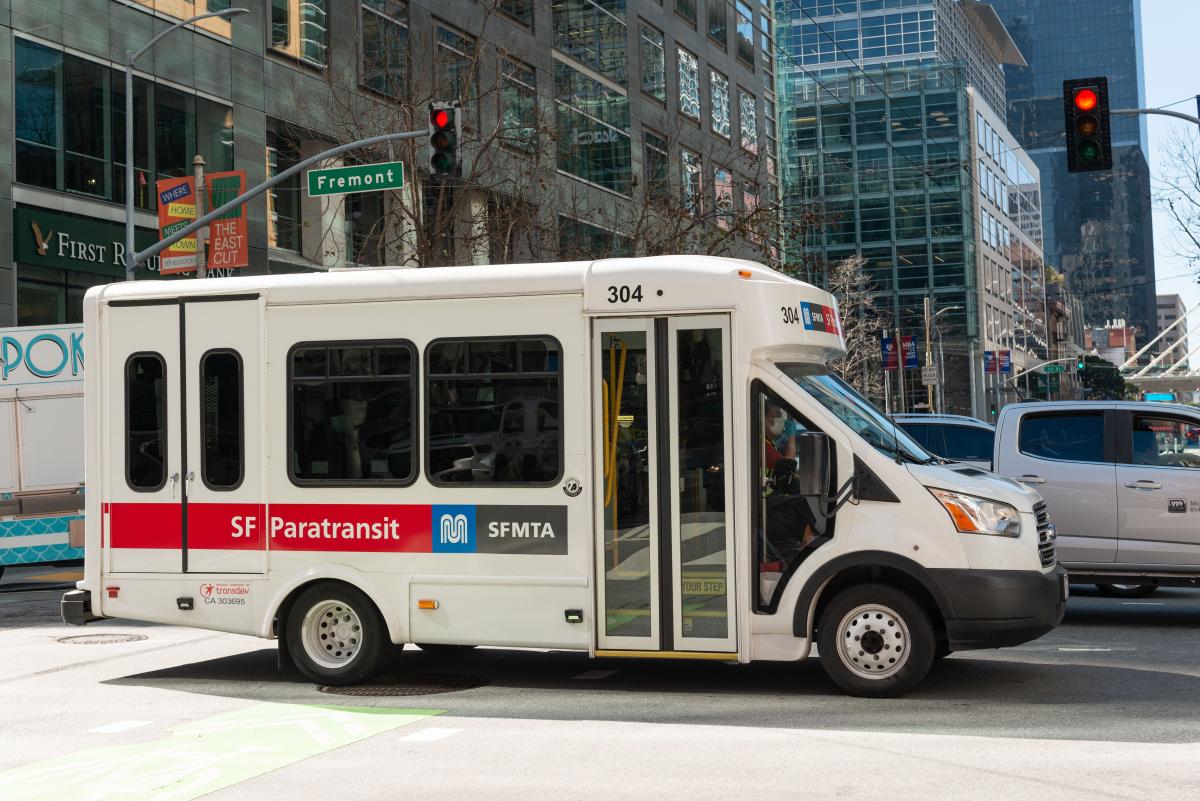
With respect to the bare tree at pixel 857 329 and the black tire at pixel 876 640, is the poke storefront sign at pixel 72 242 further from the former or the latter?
the bare tree at pixel 857 329

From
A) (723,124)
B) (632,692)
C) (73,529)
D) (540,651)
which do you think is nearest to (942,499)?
(632,692)

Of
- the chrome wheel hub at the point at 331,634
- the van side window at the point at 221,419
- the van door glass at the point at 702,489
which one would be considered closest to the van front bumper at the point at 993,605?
the van door glass at the point at 702,489

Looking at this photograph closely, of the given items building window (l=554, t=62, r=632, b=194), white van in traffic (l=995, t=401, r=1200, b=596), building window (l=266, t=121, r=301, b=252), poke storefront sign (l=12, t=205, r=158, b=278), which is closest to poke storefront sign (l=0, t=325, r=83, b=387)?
poke storefront sign (l=12, t=205, r=158, b=278)

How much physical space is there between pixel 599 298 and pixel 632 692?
2.68m

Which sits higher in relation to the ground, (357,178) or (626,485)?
(357,178)

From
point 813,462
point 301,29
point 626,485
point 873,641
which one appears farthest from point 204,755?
point 301,29

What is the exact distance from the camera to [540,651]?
37.3ft

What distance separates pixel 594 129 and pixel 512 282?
116 feet

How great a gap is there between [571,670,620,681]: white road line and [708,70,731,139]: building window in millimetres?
43704

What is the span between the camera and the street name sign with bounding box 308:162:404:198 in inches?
789

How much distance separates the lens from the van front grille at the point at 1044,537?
28.9 ft

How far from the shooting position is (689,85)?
50.5 m

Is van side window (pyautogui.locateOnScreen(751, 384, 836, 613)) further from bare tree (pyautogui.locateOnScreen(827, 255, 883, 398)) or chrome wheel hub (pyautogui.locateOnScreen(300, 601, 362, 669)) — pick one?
bare tree (pyautogui.locateOnScreen(827, 255, 883, 398))

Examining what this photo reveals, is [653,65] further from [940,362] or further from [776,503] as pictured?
[940,362]
